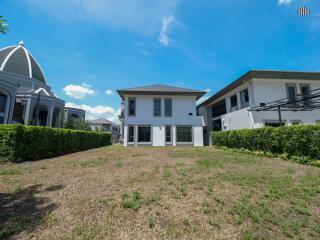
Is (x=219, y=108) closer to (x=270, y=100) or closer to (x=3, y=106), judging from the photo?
(x=270, y=100)

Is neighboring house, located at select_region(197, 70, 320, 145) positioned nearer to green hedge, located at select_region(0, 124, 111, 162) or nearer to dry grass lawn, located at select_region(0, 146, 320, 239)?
dry grass lawn, located at select_region(0, 146, 320, 239)

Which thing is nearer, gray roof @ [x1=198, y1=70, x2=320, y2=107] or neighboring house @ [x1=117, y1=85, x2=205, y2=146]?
gray roof @ [x1=198, y1=70, x2=320, y2=107]

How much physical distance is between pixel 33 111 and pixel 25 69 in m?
17.1

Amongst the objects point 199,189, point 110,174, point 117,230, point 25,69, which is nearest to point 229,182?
point 199,189

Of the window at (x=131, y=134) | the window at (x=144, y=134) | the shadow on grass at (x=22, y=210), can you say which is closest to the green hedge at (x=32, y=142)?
the shadow on grass at (x=22, y=210)

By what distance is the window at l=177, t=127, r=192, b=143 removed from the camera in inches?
929

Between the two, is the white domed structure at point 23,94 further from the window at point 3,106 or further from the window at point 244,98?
the window at point 244,98

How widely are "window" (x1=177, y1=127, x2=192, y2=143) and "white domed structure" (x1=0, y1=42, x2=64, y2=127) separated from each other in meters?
20.7

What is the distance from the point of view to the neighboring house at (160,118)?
23266mm

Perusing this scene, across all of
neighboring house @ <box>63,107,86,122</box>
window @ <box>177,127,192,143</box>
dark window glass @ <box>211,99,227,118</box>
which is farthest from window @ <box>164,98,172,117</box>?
neighboring house @ <box>63,107,86,122</box>

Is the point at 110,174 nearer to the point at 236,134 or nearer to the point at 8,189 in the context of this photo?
the point at 8,189

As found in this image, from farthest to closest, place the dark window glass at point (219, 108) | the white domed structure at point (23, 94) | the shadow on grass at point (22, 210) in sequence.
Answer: the white domed structure at point (23, 94) < the dark window glass at point (219, 108) < the shadow on grass at point (22, 210)

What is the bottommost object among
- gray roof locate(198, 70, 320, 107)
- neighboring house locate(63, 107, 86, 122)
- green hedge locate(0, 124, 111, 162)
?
green hedge locate(0, 124, 111, 162)

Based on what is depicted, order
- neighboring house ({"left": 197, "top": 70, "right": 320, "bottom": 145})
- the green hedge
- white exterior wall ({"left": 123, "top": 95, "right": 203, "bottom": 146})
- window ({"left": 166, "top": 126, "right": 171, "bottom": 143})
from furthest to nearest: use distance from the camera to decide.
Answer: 1. window ({"left": 166, "top": 126, "right": 171, "bottom": 143})
2. white exterior wall ({"left": 123, "top": 95, "right": 203, "bottom": 146})
3. neighboring house ({"left": 197, "top": 70, "right": 320, "bottom": 145})
4. the green hedge
